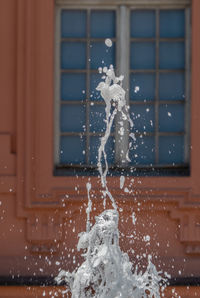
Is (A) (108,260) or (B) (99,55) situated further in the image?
(B) (99,55)

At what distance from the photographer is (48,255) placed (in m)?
7.73

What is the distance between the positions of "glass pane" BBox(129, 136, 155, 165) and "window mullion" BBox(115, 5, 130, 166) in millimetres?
67

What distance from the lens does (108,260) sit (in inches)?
279

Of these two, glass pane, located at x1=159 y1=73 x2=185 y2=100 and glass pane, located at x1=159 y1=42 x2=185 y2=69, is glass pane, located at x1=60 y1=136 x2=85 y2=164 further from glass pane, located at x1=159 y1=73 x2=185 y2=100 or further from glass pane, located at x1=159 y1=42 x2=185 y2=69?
glass pane, located at x1=159 y1=42 x2=185 y2=69

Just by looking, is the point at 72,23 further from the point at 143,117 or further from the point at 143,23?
the point at 143,117

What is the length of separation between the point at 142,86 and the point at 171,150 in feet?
1.89

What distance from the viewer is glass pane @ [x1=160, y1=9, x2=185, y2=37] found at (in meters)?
7.92

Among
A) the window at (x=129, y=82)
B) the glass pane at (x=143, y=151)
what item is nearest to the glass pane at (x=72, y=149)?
the window at (x=129, y=82)

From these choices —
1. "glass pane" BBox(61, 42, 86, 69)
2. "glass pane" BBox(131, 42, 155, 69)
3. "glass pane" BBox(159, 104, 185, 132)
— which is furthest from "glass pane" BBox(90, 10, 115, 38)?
"glass pane" BBox(159, 104, 185, 132)

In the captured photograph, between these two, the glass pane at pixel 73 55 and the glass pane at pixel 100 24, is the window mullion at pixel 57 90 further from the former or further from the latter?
the glass pane at pixel 100 24

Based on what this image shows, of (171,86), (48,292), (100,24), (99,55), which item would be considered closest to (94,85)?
(99,55)

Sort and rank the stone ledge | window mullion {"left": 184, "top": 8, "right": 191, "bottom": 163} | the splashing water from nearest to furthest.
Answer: the splashing water → the stone ledge → window mullion {"left": 184, "top": 8, "right": 191, "bottom": 163}

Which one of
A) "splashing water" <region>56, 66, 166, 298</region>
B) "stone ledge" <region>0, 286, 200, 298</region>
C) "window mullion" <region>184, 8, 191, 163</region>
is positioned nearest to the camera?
"splashing water" <region>56, 66, 166, 298</region>

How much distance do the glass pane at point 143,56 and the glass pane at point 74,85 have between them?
1.43 feet
